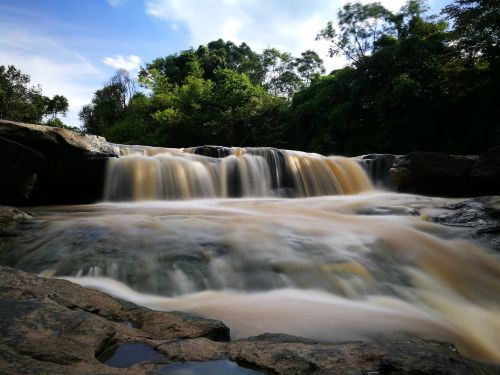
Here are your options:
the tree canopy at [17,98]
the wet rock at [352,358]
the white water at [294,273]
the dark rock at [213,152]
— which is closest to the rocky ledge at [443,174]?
the white water at [294,273]

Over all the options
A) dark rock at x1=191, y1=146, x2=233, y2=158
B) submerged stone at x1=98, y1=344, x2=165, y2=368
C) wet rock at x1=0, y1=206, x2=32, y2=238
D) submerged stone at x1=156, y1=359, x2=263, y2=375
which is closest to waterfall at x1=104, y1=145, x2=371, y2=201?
dark rock at x1=191, y1=146, x2=233, y2=158

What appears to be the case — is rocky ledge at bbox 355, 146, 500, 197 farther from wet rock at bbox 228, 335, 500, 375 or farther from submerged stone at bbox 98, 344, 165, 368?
submerged stone at bbox 98, 344, 165, 368

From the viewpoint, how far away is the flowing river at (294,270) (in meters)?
3.02

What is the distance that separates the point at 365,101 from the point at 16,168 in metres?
19.0

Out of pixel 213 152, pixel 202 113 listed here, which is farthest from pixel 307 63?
pixel 213 152

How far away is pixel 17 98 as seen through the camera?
119ft

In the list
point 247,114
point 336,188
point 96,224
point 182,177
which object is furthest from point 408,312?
point 247,114

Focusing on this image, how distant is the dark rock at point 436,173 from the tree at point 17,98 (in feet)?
112

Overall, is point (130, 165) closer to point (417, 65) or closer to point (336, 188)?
point (336, 188)

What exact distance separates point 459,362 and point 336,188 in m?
10.9

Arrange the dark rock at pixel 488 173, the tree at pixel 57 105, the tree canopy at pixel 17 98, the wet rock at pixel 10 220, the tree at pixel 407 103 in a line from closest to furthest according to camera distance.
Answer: the wet rock at pixel 10 220 → the dark rock at pixel 488 173 → the tree at pixel 407 103 → the tree canopy at pixel 17 98 → the tree at pixel 57 105

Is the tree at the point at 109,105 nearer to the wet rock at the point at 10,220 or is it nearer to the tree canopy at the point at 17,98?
the tree canopy at the point at 17,98

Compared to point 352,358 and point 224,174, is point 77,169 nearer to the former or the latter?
point 224,174

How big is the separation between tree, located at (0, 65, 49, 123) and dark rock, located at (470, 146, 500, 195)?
35850mm
